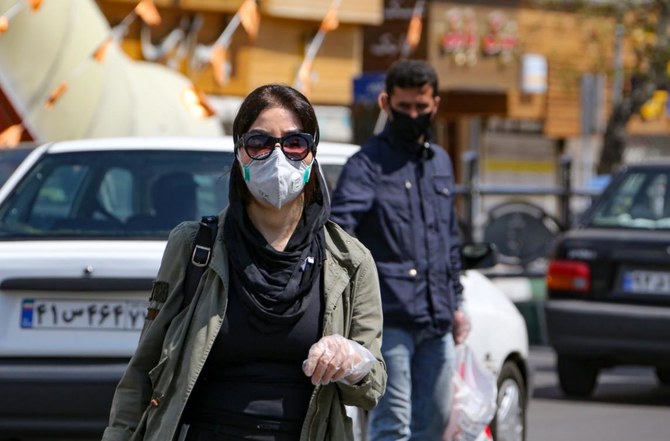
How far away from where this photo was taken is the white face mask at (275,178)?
13.1 feet

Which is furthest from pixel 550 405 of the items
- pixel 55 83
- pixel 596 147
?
pixel 596 147

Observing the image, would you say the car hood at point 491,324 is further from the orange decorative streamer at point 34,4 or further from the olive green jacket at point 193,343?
the orange decorative streamer at point 34,4

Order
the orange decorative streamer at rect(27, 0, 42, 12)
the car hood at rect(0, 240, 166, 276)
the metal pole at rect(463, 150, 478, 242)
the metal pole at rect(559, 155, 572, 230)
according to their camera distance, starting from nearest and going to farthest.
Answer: the car hood at rect(0, 240, 166, 276), the orange decorative streamer at rect(27, 0, 42, 12), the metal pole at rect(463, 150, 478, 242), the metal pole at rect(559, 155, 572, 230)

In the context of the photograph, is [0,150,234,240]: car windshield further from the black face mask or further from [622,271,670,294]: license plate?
[622,271,670,294]: license plate

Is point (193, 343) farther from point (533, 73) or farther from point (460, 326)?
point (533, 73)

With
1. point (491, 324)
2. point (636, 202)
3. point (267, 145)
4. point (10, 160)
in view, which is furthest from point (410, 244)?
point (636, 202)

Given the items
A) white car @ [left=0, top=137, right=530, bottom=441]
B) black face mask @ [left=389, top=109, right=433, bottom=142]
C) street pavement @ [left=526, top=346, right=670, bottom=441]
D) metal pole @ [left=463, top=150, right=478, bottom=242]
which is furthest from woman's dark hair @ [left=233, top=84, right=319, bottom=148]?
metal pole @ [left=463, top=150, right=478, bottom=242]

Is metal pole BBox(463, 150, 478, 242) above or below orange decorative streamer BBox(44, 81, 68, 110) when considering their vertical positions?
below

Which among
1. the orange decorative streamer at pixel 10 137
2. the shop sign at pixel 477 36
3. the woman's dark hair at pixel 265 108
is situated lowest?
→ the woman's dark hair at pixel 265 108

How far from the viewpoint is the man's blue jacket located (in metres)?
6.45

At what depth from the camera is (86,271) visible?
6.88 metres

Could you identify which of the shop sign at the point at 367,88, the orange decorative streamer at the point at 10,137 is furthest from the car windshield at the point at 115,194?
the shop sign at the point at 367,88

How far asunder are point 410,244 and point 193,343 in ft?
8.56

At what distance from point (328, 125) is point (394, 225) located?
25.9m
